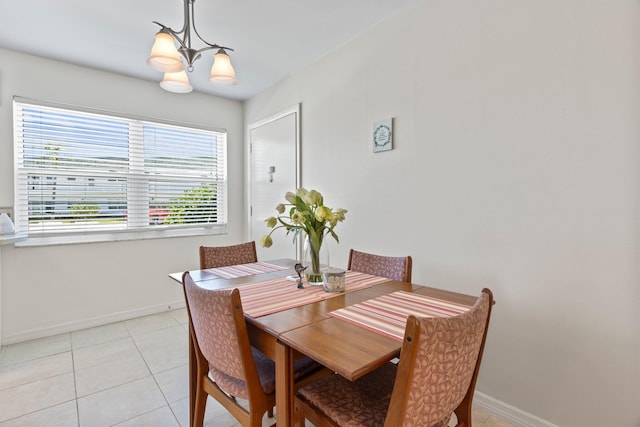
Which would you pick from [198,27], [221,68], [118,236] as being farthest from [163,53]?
[118,236]

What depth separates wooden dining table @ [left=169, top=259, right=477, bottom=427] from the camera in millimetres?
887

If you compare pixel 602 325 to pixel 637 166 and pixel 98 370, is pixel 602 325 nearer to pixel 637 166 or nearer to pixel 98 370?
pixel 637 166

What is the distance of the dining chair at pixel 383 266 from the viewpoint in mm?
1792

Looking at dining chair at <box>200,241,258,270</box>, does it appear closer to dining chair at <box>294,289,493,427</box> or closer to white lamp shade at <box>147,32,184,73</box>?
white lamp shade at <box>147,32,184,73</box>

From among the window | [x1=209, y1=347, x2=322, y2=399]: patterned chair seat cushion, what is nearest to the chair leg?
[x1=209, y1=347, x2=322, y2=399]: patterned chair seat cushion

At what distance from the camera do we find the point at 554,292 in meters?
1.55

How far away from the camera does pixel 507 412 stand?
171 centimetres

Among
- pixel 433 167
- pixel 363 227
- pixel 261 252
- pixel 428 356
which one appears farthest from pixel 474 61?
pixel 261 252

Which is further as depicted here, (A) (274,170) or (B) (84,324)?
(A) (274,170)

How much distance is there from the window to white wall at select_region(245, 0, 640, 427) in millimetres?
2194

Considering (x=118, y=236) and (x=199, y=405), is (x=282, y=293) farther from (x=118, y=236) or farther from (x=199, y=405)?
(x=118, y=236)

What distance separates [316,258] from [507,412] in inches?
52.0

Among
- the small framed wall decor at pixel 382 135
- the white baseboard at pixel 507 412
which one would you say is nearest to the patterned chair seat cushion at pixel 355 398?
the white baseboard at pixel 507 412

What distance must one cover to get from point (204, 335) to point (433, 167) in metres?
1.59
